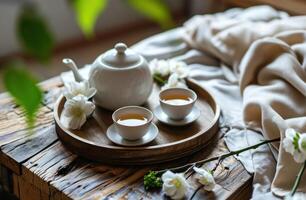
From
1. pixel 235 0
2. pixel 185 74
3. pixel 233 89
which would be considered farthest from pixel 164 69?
pixel 235 0

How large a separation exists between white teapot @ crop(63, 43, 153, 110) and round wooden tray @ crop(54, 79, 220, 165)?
0.20 ft

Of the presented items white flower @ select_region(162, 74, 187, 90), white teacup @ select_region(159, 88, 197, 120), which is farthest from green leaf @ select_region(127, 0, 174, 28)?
white flower @ select_region(162, 74, 187, 90)

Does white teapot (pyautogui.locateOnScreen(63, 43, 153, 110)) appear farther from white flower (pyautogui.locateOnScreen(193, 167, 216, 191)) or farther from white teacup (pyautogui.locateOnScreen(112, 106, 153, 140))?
white flower (pyautogui.locateOnScreen(193, 167, 216, 191))

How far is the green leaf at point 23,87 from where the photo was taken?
0.36m

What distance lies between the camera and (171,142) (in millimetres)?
1206

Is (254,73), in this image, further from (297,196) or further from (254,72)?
(297,196)

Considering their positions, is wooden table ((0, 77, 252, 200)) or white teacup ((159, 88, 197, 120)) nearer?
wooden table ((0, 77, 252, 200))

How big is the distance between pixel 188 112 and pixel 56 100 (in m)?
0.41

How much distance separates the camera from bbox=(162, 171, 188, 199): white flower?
3.45 feet

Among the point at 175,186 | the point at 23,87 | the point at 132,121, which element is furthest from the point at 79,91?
the point at 23,87

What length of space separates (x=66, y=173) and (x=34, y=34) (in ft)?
2.69

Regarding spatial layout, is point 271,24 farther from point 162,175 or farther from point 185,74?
point 162,175

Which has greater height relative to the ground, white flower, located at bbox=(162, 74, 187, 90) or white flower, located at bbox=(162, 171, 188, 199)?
white flower, located at bbox=(162, 74, 187, 90)

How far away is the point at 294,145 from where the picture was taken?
3.48 feet
